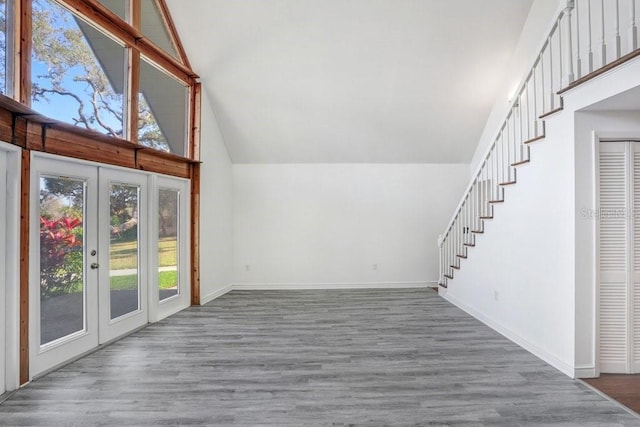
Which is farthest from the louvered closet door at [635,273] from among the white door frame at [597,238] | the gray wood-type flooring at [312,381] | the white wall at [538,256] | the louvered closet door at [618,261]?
the gray wood-type flooring at [312,381]

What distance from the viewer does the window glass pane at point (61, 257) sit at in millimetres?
3072

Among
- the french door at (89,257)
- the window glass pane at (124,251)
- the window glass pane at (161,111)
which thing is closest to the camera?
the french door at (89,257)

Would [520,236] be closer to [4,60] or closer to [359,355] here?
→ [359,355]

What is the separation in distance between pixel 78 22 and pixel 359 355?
4528 mm

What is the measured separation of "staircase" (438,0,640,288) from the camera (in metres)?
2.78

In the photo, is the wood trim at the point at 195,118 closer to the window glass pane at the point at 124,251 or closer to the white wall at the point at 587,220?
the window glass pane at the point at 124,251

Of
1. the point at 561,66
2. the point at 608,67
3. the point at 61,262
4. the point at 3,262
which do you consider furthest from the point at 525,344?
the point at 3,262

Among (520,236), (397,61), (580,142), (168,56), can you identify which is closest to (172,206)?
(168,56)

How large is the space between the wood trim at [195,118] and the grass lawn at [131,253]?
1.45 meters

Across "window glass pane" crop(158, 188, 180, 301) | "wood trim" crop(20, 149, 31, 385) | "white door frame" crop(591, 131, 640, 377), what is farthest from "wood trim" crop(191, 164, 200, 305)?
"white door frame" crop(591, 131, 640, 377)

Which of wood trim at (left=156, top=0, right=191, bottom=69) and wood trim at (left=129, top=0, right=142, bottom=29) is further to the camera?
wood trim at (left=156, top=0, right=191, bottom=69)

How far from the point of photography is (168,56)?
4.67 meters

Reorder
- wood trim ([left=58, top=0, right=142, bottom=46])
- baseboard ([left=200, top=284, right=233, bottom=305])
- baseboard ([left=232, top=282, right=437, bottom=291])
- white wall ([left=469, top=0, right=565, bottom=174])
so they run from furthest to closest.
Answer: baseboard ([left=232, top=282, right=437, bottom=291])
baseboard ([left=200, top=284, right=233, bottom=305])
white wall ([left=469, top=0, right=565, bottom=174])
wood trim ([left=58, top=0, right=142, bottom=46])

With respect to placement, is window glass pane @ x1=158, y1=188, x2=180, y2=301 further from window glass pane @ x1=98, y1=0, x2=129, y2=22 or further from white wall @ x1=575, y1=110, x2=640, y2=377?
white wall @ x1=575, y1=110, x2=640, y2=377
